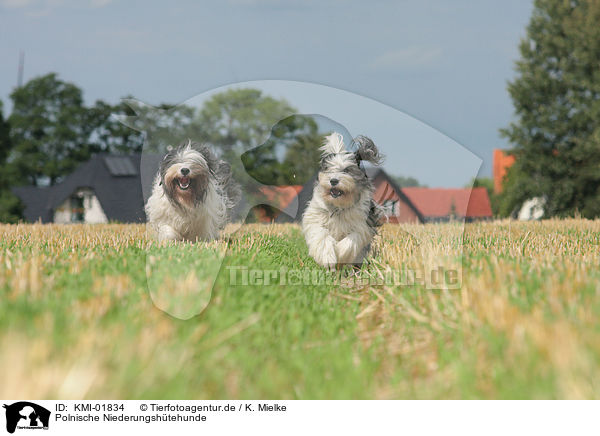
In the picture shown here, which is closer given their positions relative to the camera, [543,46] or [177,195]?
[177,195]

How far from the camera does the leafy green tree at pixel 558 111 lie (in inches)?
1484

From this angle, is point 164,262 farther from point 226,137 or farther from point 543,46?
point 543,46

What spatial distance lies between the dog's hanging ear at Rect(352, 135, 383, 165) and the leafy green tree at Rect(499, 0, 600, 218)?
1358 inches

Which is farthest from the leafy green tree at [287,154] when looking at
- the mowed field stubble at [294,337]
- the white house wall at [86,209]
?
the white house wall at [86,209]

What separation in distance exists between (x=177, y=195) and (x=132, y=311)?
4.13 meters

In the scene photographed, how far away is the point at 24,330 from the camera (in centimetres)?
362

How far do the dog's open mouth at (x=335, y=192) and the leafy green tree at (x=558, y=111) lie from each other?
3403cm

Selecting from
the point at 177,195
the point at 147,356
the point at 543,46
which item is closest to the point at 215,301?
the point at 147,356

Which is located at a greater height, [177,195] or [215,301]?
[177,195]

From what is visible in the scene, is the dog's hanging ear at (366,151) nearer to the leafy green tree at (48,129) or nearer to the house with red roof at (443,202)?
the house with red roof at (443,202)

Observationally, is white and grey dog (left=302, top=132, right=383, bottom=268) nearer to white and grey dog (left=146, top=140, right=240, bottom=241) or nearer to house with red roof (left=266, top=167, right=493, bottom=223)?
house with red roof (left=266, top=167, right=493, bottom=223)

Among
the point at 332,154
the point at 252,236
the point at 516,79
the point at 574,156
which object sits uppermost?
the point at 516,79
